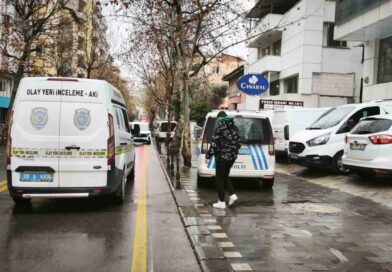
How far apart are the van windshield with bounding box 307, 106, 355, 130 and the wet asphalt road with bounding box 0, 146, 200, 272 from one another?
21.8 feet

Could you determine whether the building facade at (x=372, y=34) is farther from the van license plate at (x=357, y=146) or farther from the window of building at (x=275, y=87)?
the window of building at (x=275, y=87)

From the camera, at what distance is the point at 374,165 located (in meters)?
10.6

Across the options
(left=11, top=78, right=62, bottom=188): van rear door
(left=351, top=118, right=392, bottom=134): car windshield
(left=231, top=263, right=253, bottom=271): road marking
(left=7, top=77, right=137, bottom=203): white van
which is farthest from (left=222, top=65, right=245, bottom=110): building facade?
(left=231, top=263, right=253, bottom=271): road marking

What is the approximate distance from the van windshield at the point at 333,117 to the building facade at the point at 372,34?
5.23 meters

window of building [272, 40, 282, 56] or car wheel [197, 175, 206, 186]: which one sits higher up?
window of building [272, 40, 282, 56]

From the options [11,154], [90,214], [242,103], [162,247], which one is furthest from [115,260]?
[242,103]

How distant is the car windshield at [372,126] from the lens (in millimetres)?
10930

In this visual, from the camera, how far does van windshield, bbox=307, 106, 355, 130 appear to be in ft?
45.5

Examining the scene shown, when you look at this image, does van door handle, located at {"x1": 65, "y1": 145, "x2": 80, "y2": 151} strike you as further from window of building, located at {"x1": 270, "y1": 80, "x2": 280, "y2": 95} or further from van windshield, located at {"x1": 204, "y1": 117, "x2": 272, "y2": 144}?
Result: window of building, located at {"x1": 270, "y1": 80, "x2": 280, "y2": 95}

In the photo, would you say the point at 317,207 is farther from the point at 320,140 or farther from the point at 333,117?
the point at 333,117

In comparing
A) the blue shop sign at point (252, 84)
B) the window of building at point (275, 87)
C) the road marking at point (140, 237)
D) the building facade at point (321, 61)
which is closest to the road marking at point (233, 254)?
the road marking at point (140, 237)

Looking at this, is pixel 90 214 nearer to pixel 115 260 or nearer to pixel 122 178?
pixel 122 178

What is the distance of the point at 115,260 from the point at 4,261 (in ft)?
4.05

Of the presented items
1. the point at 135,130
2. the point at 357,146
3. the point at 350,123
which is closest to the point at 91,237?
the point at 135,130
